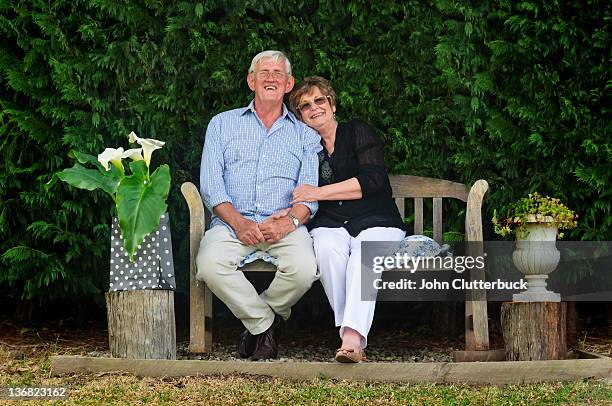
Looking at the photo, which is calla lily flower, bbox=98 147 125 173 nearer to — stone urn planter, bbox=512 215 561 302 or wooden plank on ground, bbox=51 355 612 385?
wooden plank on ground, bbox=51 355 612 385

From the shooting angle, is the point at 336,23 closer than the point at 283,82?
No

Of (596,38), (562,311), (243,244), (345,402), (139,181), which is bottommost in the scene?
(345,402)

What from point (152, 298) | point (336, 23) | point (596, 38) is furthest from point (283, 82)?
point (596, 38)

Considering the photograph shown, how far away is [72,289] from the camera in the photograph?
Result: 17.6ft

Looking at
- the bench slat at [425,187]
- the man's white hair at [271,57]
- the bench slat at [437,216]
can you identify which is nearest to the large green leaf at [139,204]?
the man's white hair at [271,57]

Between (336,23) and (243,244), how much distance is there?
53.6 inches

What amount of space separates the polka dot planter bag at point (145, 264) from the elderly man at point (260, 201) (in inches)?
6.7

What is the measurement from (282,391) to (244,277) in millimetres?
812

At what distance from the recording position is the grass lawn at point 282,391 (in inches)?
150

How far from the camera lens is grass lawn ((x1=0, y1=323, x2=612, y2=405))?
3.80 meters

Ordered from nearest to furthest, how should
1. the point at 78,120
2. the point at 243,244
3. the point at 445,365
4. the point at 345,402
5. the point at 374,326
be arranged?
the point at 345,402, the point at 445,365, the point at 243,244, the point at 78,120, the point at 374,326

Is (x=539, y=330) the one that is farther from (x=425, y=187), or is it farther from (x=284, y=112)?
(x=284, y=112)

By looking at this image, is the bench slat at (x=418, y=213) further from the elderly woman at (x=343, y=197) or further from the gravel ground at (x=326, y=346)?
the gravel ground at (x=326, y=346)

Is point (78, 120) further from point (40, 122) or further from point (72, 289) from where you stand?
point (72, 289)
